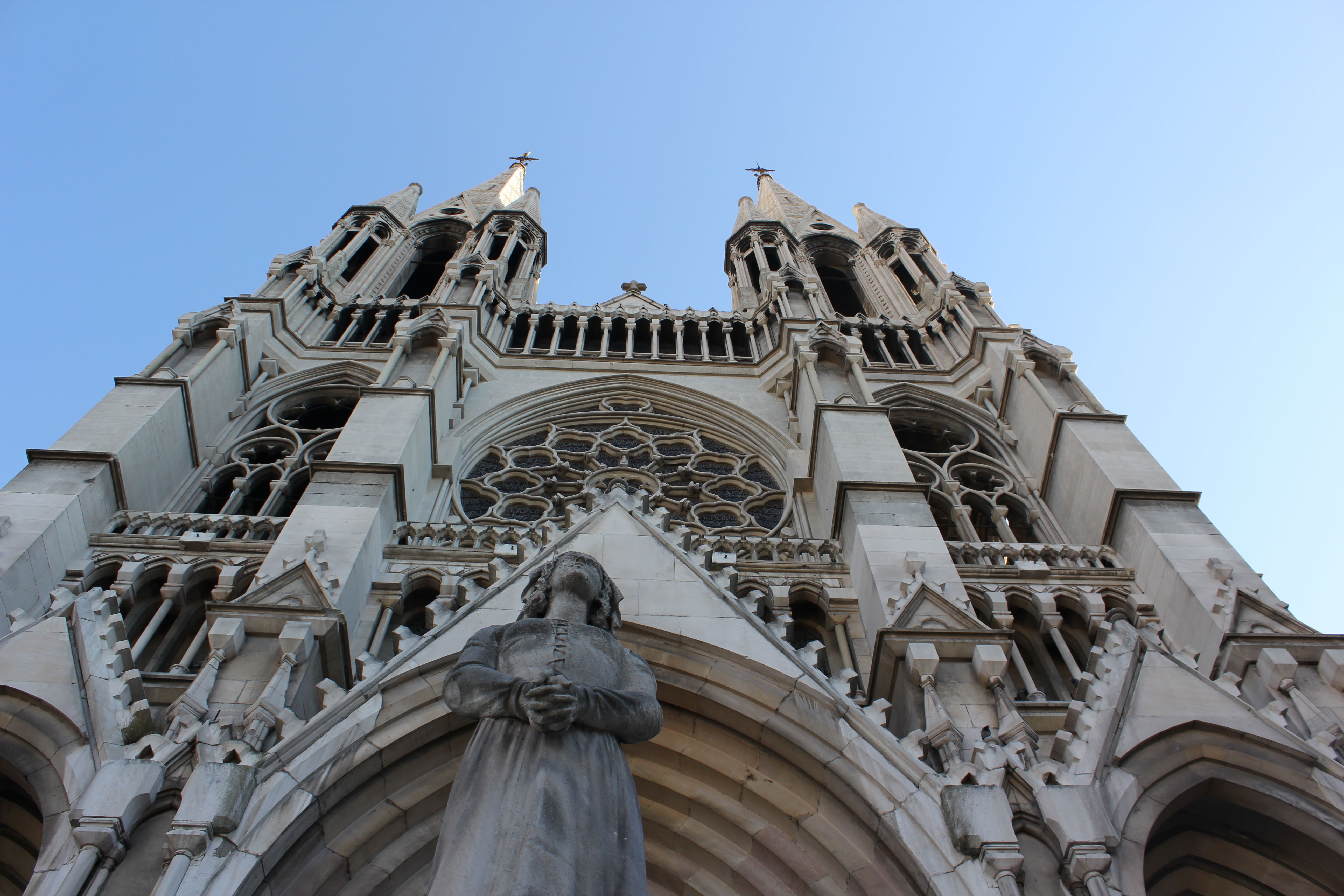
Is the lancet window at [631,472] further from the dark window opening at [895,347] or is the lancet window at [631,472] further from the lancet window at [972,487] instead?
the dark window opening at [895,347]

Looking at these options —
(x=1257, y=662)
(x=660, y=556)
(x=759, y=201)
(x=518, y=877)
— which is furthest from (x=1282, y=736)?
(x=759, y=201)

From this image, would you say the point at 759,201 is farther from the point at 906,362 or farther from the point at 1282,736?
the point at 1282,736

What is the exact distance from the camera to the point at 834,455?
12977 mm

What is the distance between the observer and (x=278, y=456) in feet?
50.6

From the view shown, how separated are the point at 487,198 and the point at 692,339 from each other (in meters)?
11.5

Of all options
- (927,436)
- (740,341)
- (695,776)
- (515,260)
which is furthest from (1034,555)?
(515,260)

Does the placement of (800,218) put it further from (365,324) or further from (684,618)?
(684,618)


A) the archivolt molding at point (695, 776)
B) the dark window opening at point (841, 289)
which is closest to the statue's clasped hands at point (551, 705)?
the archivolt molding at point (695, 776)

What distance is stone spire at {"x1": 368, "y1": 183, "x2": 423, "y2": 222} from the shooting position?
989 inches

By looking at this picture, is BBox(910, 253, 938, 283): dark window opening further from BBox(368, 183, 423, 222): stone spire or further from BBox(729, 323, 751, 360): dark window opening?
BBox(368, 183, 423, 222): stone spire

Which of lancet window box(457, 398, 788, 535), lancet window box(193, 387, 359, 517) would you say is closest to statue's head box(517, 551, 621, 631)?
lancet window box(457, 398, 788, 535)

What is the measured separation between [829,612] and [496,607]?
397 centimetres

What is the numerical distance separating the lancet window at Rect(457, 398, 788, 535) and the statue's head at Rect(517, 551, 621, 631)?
6670 millimetres

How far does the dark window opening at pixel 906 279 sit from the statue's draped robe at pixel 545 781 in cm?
1811
